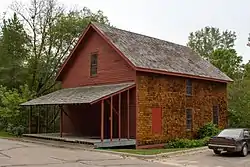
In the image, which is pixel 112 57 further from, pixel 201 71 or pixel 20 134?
pixel 20 134

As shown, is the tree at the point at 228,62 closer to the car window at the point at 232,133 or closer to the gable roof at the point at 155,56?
the gable roof at the point at 155,56

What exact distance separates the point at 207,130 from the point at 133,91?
798 centimetres

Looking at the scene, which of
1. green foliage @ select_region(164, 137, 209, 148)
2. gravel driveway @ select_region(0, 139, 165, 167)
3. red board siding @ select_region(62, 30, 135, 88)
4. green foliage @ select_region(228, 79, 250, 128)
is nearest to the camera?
gravel driveway @ select_region(0, 139, 165, 167)

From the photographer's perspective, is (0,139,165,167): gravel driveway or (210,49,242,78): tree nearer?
(0,139,165,167): gravel driveway

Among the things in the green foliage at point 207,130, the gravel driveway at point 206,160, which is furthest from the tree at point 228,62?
the gravel driveway at point 206,160

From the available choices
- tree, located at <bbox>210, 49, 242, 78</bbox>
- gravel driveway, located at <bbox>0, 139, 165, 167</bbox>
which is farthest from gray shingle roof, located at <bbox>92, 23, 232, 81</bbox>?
tree, located at <bbox>210, 49, 242, 78</bbox>

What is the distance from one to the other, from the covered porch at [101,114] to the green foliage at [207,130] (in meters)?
7.12

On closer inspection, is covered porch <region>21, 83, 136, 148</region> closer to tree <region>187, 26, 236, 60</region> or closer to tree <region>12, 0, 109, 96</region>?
tree <region>12, 0, 109, 96</region>

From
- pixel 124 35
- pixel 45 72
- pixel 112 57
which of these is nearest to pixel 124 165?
pixel 112 57

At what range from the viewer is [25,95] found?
32.6m

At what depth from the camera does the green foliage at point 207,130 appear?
27.9m

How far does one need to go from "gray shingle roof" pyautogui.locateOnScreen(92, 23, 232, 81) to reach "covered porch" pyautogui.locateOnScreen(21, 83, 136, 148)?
2468 millimetres

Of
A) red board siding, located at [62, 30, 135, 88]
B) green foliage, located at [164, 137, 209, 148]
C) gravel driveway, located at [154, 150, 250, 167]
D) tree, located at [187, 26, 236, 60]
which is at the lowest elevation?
gravel driveway, located at [154, 150, 250, 167]

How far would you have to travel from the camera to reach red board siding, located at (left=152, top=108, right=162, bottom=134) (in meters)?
24.5
